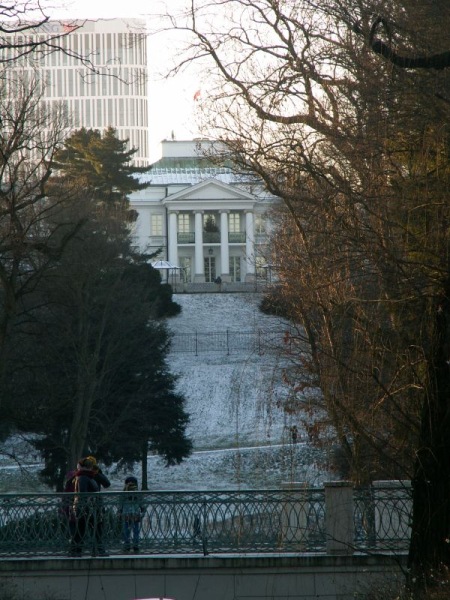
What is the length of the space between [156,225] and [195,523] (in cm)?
7498

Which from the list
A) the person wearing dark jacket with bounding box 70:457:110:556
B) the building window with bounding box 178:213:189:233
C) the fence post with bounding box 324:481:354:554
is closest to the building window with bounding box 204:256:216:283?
the building window with bounding box 178:213:189:233

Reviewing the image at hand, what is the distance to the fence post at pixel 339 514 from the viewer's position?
44.4ft

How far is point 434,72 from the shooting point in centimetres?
1002

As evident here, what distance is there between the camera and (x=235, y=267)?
8756 centimetres

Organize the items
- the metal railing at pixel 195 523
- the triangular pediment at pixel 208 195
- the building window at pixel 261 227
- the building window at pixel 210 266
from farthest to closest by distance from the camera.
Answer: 1. the building window at pixel 210 266
2. the triangular pediment at pixel 208 195
3. the building window at pixel 261 227
4. the metal railing at pixel 195 523

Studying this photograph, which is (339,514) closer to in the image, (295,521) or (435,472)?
(295,521)

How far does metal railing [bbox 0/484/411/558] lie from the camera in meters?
13.8

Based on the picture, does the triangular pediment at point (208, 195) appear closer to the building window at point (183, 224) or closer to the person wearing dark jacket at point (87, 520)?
the building window at point (183, 224)

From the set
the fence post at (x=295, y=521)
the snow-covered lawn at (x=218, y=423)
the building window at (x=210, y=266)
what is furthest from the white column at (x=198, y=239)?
the fence post at (x=295, y=521)

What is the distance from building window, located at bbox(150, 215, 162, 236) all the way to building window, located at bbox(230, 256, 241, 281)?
6.12 metres

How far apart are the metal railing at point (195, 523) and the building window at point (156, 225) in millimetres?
74271

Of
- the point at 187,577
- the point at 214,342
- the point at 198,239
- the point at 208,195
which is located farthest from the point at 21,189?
the point at 198,239

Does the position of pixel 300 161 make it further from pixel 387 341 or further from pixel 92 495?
pixel 92 495

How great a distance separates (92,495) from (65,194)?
11.1 meters
